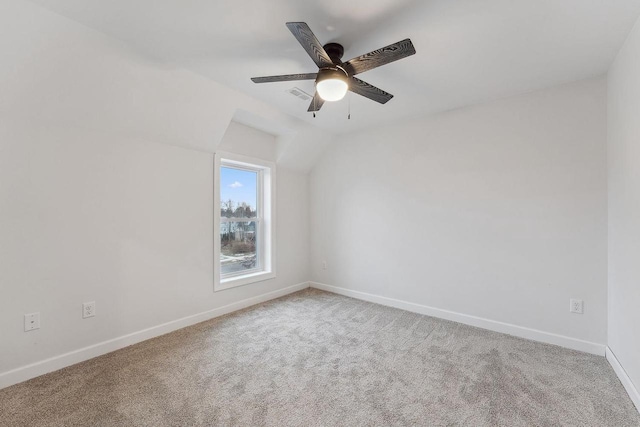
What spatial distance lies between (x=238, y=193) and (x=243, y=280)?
118cm

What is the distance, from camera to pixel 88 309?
234 centimetres

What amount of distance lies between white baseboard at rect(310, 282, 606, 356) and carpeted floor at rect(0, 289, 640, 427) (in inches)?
3.7

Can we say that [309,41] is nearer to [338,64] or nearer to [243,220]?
[338,64]

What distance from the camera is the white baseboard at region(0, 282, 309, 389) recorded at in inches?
78.7

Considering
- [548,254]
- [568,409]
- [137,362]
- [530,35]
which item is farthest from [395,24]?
[137,362]

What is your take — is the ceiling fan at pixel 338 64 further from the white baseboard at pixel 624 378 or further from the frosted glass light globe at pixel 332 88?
the white baseboard at pixel 624 378

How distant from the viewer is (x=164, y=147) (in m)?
2.85

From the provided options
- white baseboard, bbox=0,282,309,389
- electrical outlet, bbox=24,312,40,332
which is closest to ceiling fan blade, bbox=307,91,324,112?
white baseboard, bbox=0,282,309,389

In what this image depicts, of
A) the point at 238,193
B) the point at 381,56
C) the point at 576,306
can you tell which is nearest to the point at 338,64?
the point at 381,56

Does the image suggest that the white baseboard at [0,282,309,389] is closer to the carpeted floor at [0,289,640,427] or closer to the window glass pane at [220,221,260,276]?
the carpeted floor at [0,289,640,427]

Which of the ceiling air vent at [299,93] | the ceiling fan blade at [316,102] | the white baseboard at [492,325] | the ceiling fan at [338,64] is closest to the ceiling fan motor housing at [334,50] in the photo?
the ceiling fan at [338,64]

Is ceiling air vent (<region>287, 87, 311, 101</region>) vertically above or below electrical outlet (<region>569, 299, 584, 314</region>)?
above

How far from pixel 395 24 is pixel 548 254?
246 centimetres

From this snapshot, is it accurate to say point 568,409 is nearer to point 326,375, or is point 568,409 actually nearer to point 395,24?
point 326,375
